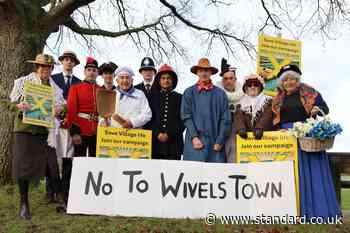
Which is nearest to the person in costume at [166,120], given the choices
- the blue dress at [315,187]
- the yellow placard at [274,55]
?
the yellow placard at [274,55]

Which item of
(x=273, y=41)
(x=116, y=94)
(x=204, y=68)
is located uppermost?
(x=273, y=41)

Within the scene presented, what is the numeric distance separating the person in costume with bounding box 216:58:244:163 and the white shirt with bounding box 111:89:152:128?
1220 mm

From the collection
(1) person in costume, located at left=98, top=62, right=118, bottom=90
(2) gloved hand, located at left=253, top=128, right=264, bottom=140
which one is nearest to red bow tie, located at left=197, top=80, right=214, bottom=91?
(2) gloved hand, located at left=253, top=128, right=264, bottom=140

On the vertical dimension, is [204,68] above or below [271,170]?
above

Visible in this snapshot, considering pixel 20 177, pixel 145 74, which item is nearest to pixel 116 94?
pixel 145 74

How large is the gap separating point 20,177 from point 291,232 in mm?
3506

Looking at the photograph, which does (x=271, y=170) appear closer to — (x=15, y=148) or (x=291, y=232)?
(x=291, y=232)

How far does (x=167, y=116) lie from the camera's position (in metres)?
7.25

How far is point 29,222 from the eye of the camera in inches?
250

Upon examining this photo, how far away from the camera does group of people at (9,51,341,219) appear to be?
6520 millimetres

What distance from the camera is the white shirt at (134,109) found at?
279 inches

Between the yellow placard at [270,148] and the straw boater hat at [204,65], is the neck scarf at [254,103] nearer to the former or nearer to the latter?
the yellow placard at [270,148]

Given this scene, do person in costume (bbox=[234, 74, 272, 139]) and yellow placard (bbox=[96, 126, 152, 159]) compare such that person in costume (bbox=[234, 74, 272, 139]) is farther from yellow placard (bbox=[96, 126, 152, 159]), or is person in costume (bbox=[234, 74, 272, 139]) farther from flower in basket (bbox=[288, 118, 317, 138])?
yellow placard (bbox=[96, 126, 152, 159])

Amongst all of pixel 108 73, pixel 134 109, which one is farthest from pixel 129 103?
pixel 108 73
